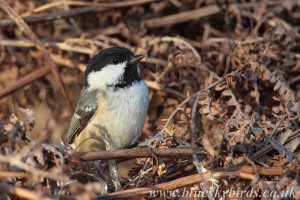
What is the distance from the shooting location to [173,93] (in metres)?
4.47

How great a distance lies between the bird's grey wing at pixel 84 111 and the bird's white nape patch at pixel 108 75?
0.08m

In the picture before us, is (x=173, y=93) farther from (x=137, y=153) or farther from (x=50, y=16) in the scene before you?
(x=137, y=153)

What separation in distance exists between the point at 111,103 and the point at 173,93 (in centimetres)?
72

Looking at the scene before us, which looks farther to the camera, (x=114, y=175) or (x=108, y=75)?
(x=108, y=75)

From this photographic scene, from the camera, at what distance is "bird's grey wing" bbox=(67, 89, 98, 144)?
4.02 meters

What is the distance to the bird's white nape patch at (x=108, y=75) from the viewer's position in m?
4.07

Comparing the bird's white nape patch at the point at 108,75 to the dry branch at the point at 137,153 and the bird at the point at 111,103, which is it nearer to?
the bird at the point at 111,103

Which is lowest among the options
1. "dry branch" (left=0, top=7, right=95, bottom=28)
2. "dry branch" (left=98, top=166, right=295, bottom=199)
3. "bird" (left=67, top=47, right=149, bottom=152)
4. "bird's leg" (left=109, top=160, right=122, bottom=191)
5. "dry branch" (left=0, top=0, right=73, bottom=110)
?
"dry branch" (left=98, top=166, right=295, bottom=199)

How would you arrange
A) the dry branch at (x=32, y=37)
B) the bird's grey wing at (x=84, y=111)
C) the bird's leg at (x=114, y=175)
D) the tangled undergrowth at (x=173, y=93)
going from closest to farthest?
1. the tangled undergrowth at (x=173, y=93)
2. the bird's leg at (x=114, y=175)
3. the bird's grey wing at (x=84, y=111)
4. the dry branch at (x=32, y=37)

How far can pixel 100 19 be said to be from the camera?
5.20 metres

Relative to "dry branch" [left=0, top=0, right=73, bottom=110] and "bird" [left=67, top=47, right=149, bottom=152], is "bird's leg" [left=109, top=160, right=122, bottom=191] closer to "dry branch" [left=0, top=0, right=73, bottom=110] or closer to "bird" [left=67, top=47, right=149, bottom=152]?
"bird" [left=67, top=47, right=149, bottom=152]

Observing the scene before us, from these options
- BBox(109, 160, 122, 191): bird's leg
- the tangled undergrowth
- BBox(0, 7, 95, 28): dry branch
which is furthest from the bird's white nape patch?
BBox(0, 7, 95, 28): dry branch

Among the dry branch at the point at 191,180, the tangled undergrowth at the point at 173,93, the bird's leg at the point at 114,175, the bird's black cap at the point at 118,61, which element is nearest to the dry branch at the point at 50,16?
the tangled undergrowth at the point at 173,93

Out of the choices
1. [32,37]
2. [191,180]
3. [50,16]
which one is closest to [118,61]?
[32,37]
